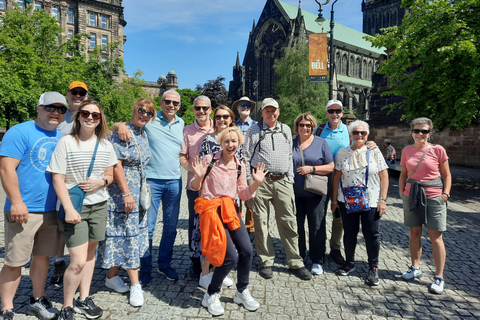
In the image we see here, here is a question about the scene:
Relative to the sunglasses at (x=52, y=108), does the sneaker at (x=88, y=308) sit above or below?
below

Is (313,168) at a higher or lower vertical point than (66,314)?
higher

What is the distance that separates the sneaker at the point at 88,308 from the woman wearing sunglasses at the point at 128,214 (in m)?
0.33

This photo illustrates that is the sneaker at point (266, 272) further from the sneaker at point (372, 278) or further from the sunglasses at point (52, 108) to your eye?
the sunglasses at point (52, 108)

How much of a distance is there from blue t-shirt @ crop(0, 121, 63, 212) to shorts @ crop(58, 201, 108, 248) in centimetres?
27

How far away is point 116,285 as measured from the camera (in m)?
3.47

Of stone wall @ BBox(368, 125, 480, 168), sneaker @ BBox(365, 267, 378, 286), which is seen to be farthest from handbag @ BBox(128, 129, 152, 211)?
stone wall @ BBox(368, 125, 480, 168)

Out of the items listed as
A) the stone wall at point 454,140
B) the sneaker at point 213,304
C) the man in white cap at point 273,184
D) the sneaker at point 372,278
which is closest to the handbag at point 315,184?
the man in white cap at point 273,184

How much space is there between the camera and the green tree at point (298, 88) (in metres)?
33.0

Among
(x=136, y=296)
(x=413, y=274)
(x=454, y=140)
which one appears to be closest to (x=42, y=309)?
(x=136, y=296)

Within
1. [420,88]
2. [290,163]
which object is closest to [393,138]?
[420,88]

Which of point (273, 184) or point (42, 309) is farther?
point (273, 184)

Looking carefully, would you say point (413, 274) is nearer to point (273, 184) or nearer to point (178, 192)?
point (273, 184)

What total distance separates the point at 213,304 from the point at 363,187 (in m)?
2.17

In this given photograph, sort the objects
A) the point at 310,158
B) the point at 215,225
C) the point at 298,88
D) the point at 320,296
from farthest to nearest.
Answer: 1. the point at 298,88
2. the point at 310,158
3. the point at 320,296
4. the point at 215,225
